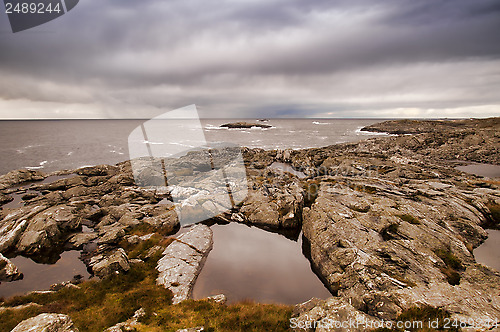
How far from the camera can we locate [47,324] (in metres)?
10.8

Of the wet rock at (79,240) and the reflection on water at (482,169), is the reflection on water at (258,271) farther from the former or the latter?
the reflection on water at (482,169)

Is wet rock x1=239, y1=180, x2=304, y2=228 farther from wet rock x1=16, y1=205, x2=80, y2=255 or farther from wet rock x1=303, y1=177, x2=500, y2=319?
wet rock x1=16, y1=205, x2=80, y2=255

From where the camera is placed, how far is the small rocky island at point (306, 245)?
14.5m

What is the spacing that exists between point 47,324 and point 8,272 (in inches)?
621

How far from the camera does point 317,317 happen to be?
1354 centimetres

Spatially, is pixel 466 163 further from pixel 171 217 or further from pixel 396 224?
pixel 171 217

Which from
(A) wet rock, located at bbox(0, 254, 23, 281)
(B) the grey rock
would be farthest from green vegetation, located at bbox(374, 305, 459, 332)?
(A) wet rock, located at bbox(0, 254, 23, 281)

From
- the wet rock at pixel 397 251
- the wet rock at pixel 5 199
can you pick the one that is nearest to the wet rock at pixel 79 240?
the wet rock at pixel 5 199

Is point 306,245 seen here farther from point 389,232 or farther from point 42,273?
point 42,273

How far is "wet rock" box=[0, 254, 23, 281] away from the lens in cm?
1943

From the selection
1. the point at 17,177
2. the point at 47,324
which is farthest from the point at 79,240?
the point at 17,177

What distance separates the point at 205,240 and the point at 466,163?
260 feet

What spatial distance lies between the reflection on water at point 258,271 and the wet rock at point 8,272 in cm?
1816

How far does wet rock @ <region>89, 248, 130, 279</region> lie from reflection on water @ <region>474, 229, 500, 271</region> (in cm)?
3587
